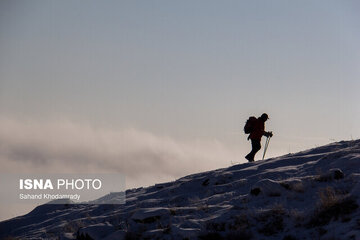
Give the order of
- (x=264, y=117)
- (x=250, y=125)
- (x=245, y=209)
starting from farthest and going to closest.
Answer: (x=264, y=117), (x=250, y=125), (x=245, y=209)

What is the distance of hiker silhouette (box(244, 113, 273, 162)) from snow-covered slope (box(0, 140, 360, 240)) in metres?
3.49

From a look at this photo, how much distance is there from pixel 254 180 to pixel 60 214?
7.08 meters

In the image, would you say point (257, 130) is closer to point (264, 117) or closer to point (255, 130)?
point (255, 130)

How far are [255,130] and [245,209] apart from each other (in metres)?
9.40

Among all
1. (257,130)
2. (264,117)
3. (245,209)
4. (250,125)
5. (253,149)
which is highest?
(264,117)

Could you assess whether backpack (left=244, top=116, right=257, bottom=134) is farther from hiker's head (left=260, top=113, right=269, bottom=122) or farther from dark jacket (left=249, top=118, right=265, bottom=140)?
hiker's head (left=260, top=113, right=269, bottom=122)

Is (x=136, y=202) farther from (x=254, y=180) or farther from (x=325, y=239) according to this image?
(x=325, y=239)

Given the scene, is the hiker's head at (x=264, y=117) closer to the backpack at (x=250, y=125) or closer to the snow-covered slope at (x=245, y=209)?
the backpack at (x=250, y=125)

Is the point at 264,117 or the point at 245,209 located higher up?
the point at 264,117

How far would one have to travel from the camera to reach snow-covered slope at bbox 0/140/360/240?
1054 cm

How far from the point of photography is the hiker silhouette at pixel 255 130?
20953mm

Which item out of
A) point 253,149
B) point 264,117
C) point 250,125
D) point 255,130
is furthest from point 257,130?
point 253,149

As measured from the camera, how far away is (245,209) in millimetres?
11836

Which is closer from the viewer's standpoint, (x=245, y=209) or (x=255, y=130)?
(x=245, y=209)
